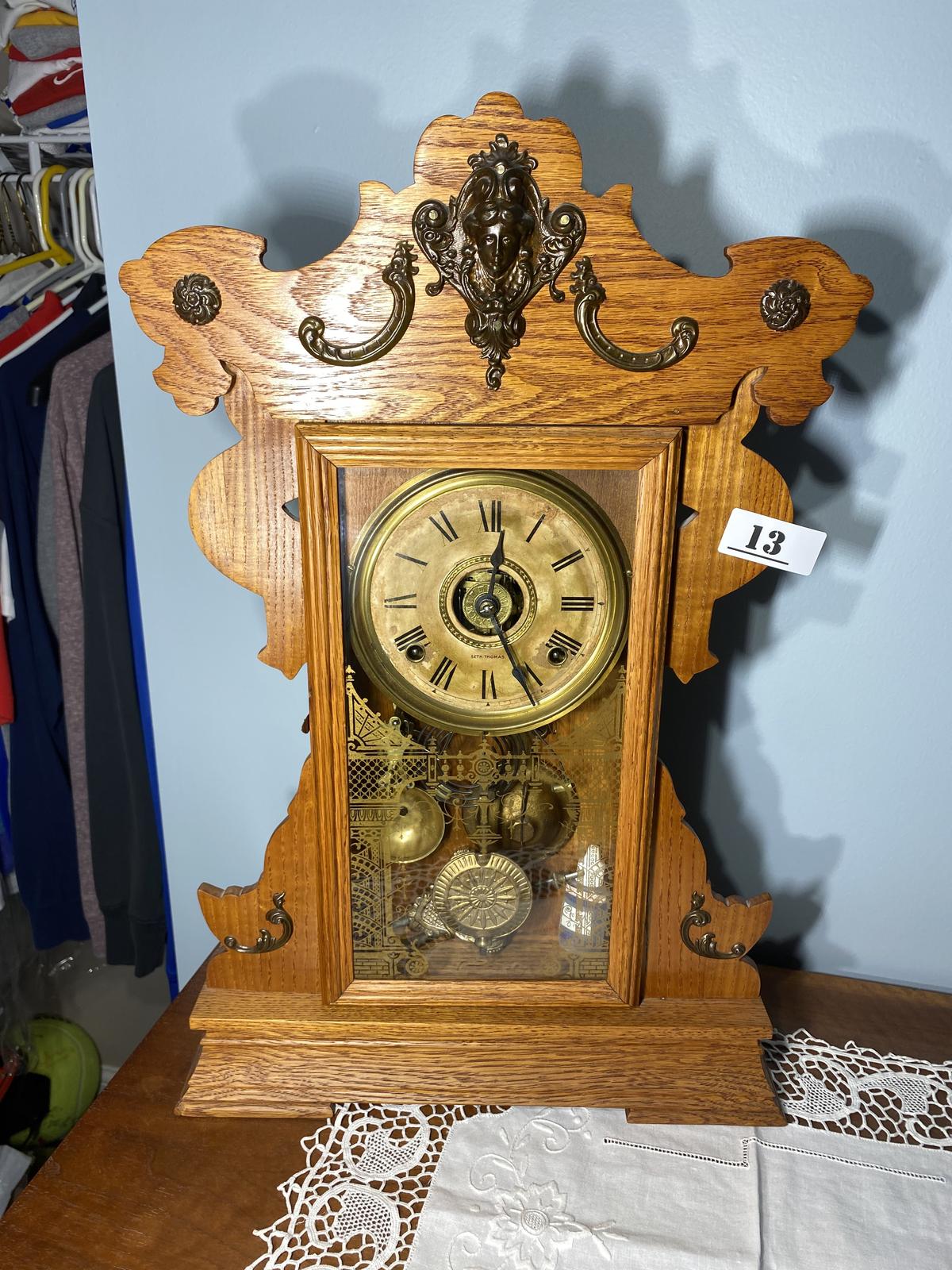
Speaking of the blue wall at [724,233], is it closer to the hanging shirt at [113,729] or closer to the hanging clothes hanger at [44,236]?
the hanging shirt at [113,729]

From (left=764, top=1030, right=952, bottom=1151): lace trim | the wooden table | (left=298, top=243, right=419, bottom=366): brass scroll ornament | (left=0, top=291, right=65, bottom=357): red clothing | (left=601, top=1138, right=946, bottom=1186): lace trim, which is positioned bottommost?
(left=764, top=1030, right=952, bottom=1151): lace trim

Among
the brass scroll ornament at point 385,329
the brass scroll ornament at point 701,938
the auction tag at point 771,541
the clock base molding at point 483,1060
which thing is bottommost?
the clock base molding at point 483,1060

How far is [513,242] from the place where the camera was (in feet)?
2.24

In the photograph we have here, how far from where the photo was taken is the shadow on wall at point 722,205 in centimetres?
89

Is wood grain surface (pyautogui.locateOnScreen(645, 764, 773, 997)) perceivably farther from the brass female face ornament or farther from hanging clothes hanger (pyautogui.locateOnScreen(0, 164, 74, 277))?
hanging clothes hanger (pyautogui.locateOnScreen(0, 164, 74, 277))

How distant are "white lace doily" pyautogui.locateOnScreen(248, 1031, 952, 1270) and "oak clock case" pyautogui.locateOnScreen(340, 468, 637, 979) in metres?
0.15

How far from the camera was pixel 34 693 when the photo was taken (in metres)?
1.35

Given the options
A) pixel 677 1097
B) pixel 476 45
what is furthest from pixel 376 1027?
pixel 476 45

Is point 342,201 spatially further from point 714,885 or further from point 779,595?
point 714,885

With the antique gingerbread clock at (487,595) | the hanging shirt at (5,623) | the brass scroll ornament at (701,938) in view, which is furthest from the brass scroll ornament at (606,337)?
the hanging shirt at (5,623)

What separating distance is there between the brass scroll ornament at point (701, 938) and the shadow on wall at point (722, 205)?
305 mm

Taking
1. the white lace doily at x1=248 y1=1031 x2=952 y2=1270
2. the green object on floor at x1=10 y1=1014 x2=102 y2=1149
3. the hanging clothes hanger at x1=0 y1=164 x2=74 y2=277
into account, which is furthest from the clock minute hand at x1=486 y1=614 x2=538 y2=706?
the green object on floor at x1=10 y1=1014 x2=102 y2=1149

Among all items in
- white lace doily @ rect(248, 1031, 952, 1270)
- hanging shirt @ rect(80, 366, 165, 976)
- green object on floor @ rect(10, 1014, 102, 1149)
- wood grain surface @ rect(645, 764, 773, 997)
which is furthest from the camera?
green object on floor @ rect(10, 1014, 102, 1149)

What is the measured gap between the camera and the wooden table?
0.77m
